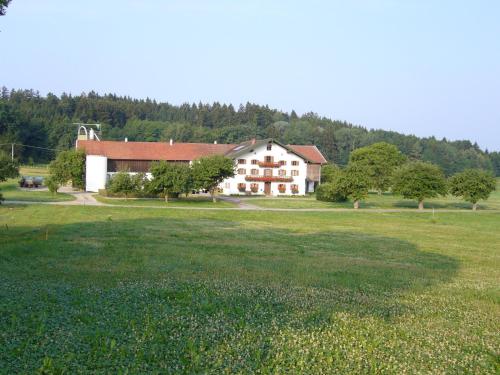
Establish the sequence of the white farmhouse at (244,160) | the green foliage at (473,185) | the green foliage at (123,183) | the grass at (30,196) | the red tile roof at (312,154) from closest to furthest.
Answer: the grass at (30,196)
the green foliage at (123,183)
the green foliage at (473,185)
the white farmhouse at (244,160)
the red tile roof at (312,154)

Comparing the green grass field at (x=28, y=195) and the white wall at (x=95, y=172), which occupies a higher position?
the white wall at (x=95, y=172)

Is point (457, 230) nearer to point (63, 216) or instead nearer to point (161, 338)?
point (63, 216)

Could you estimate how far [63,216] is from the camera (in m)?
40.4

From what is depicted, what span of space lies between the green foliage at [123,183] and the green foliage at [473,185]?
40350mm

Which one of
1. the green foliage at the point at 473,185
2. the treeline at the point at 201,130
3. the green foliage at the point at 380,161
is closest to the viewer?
the green foliage at the point at 473,185

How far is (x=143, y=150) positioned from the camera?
85062 millimetres

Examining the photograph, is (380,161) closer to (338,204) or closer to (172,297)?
(338,204)

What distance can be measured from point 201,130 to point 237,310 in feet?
476

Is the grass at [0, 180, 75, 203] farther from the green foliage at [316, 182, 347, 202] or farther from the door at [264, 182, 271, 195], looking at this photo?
the door at [264, 182, 271, 195]

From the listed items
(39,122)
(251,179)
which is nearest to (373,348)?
(251,179)

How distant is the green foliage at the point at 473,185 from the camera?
68562mm

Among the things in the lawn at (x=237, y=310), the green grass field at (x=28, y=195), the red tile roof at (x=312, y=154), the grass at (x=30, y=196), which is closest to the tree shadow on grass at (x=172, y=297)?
the lawn at (x=237, y=310)

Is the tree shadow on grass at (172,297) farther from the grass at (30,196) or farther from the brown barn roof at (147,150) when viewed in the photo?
the brown barn roof at (147,150)

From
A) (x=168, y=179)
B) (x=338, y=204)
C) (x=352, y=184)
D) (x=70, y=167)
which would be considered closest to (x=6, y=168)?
(x=168, y=179)
